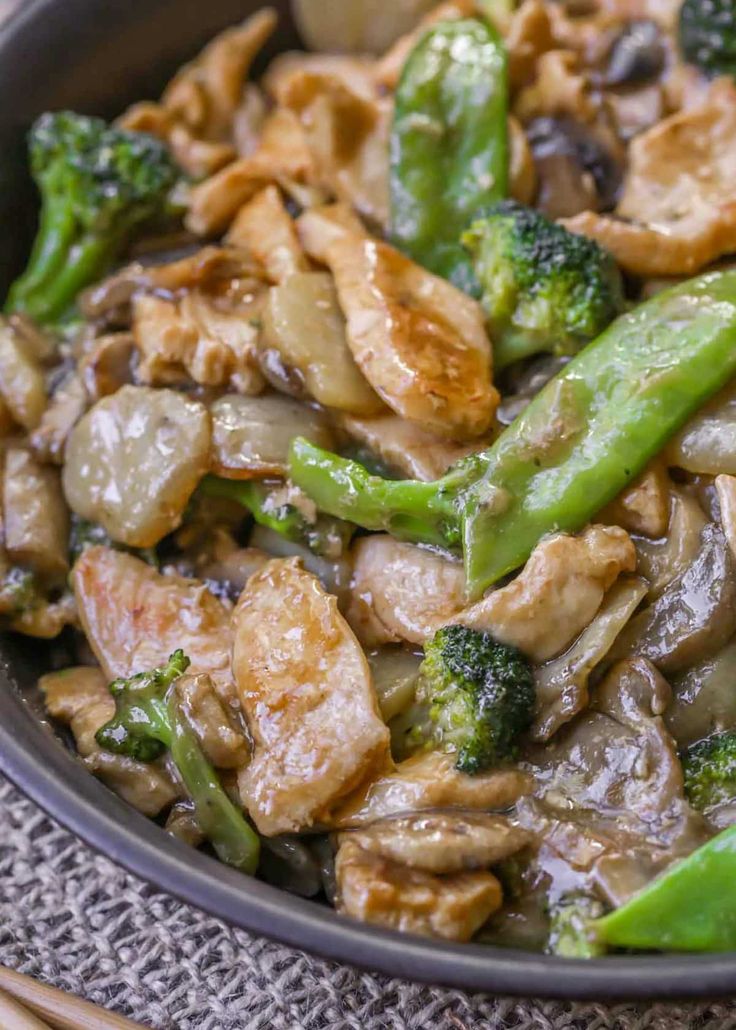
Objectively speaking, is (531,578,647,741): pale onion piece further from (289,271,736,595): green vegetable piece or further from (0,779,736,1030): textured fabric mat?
(0,779,736,1030): textured fabric mat

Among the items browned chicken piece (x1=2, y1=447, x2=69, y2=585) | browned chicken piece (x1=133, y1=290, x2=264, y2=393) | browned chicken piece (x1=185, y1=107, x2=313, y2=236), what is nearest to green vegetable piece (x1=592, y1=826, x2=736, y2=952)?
browned chicken piece (x1=133, y1=290, x2=264, y2=393)

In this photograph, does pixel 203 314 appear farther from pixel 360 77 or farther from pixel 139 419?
pixel 360 77

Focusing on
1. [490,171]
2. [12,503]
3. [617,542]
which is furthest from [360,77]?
[617,542]

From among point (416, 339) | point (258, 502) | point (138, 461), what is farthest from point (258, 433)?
point (416, 339)

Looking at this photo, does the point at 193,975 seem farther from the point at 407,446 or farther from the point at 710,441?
the point at 710,441

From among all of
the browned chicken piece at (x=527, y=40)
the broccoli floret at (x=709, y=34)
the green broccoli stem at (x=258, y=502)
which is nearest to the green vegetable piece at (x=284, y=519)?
the green broccoli stem at (x=258, y=502)

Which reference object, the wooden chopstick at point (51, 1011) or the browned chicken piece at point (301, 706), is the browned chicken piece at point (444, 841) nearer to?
Answer: the browned chicken piece at point (301, 706)
